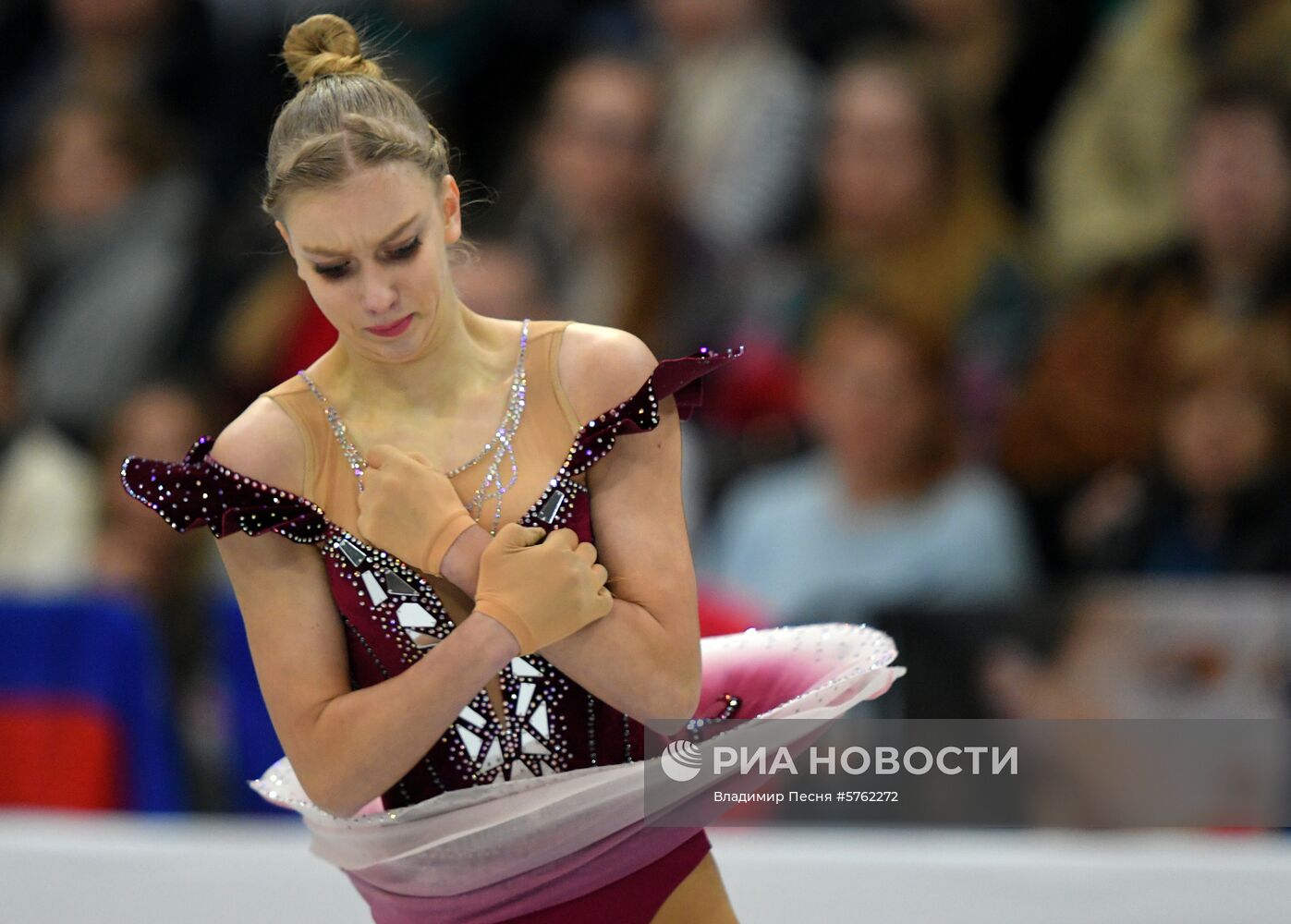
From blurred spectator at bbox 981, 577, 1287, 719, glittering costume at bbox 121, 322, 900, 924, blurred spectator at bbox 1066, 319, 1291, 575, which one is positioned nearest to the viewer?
glittering costume at bbox 121, 322, 900, 924

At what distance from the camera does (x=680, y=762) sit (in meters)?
1.77

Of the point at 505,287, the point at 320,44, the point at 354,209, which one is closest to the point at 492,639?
the point at 354,209

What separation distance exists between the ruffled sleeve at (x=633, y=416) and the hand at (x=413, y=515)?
15cm

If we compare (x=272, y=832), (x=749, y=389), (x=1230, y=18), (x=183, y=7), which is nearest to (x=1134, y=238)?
(x=1230, y=18)

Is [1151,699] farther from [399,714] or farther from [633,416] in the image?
[399,714]

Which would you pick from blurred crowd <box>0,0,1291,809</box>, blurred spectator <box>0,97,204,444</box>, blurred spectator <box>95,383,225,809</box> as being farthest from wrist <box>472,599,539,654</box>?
blurred spectator <box>0,97,204,444</box>

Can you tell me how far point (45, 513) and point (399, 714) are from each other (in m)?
3.49

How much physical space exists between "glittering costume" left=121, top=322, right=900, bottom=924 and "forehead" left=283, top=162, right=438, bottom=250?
8.2 inches

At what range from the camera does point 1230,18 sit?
167 inches

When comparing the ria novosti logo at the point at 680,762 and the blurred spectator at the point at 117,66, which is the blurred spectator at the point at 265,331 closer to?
the blurred spectator at the point at 117,66

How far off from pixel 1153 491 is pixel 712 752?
7.81 feet

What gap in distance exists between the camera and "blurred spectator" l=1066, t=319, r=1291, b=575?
3.72 meters

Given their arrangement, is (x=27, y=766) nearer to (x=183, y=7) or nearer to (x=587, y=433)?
(x=587, y=433)

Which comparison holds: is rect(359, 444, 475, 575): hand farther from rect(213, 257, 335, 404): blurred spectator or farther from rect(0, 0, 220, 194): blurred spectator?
rect(0, 0, 220, 194): blurred spectator
